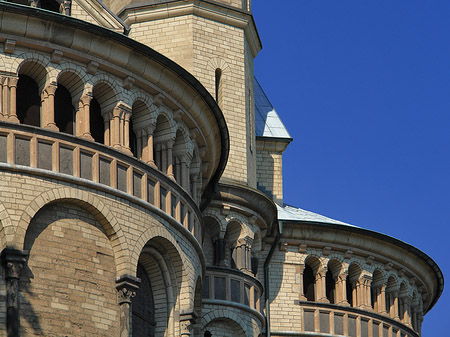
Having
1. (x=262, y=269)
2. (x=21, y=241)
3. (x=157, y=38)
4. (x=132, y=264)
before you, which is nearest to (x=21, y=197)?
(x=21, y=241)

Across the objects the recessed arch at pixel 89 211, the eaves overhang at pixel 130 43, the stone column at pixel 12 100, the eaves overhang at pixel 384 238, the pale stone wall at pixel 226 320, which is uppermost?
the eaves overhang at pixel 384 238

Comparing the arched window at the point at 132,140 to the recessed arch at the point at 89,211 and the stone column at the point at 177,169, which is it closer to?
the stone column at the point at 177,169

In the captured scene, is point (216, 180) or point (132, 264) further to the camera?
point (216, 180)

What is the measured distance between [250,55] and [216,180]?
28.6ft

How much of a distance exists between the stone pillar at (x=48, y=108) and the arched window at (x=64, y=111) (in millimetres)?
652

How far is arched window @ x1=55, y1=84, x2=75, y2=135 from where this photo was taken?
38.0 metres

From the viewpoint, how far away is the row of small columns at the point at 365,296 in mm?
54312

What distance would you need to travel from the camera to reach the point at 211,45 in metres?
50.1

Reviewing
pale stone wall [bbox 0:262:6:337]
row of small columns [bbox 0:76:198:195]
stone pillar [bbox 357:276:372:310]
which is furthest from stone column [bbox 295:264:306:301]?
pale stone wall [bbox 0:262:6:337]

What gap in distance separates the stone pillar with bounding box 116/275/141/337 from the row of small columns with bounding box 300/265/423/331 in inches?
675

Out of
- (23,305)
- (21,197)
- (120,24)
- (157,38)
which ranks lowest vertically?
(23,305)

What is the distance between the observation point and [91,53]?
38.4 m

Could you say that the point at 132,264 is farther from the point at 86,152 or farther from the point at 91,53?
the point at 91,53

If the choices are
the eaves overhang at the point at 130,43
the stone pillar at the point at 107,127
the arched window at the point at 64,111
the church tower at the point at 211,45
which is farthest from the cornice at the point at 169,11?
the arched window at the point at 64,111
